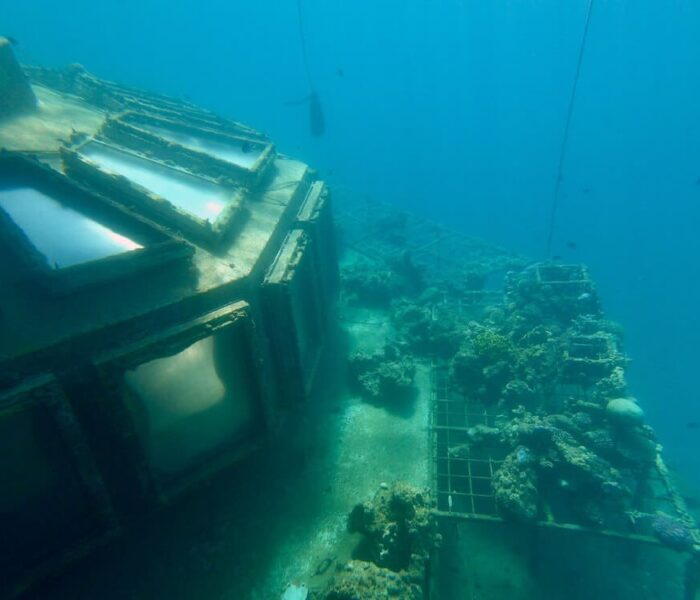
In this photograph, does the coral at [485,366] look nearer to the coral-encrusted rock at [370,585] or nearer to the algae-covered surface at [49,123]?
the coral-encrusted rock at [370,585]

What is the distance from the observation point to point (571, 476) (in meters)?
6.32

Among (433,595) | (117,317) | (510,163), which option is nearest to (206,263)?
(117,317)

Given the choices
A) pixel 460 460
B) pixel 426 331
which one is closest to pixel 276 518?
pixel 460 460

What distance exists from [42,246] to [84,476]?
279 cm

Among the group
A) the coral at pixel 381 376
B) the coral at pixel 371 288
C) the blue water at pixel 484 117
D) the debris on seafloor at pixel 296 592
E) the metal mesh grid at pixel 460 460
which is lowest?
the debris on seafloor at pixel 296 592

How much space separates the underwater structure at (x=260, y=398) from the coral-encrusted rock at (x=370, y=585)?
27mm

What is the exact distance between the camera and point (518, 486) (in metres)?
6.00

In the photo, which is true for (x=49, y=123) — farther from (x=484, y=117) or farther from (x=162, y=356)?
(x=484, y=117)

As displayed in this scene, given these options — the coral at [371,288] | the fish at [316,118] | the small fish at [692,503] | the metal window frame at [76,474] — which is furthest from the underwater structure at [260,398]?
the fish at [316,118]

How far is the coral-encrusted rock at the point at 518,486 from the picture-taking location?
579 cm

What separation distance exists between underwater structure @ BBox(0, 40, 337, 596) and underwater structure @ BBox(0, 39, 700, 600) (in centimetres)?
3

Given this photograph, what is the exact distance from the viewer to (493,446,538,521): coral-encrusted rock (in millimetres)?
5793

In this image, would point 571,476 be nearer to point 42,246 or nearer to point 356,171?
point 42,246

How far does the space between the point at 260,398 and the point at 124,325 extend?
7.03 feet
